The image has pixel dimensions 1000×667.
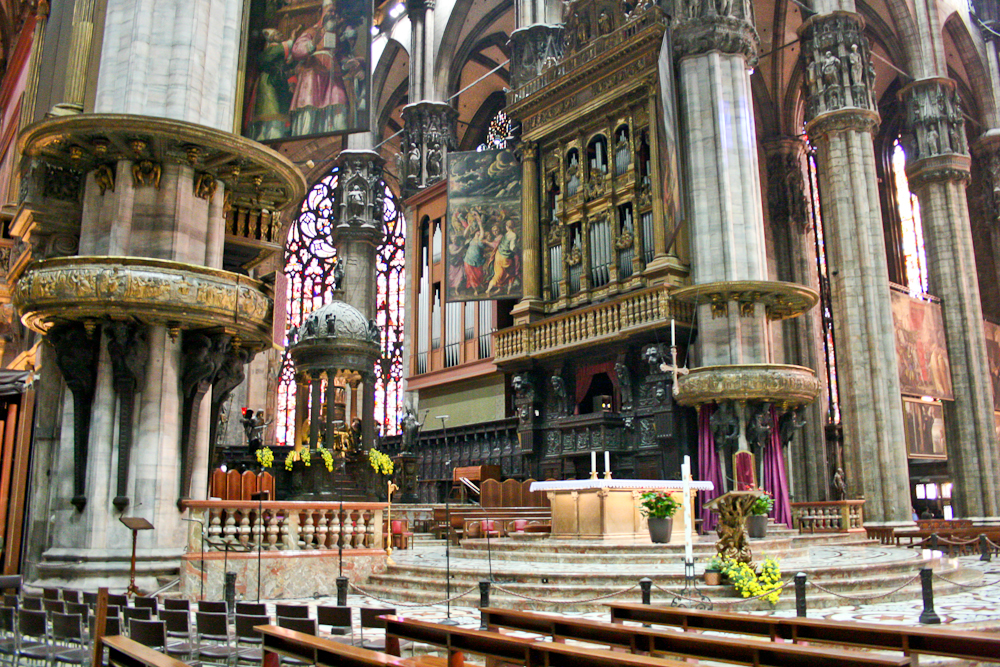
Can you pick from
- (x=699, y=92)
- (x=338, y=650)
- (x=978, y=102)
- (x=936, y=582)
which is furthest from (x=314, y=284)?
(x=338, y=650)

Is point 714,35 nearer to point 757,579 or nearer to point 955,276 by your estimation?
point 955,276

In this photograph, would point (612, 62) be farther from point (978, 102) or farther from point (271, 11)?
point (978, 102)

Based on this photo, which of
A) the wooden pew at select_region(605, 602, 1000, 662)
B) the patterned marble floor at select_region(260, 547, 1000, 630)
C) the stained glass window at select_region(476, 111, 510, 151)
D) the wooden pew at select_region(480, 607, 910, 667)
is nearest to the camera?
the wooden pew at select_region(480, 607, 910, 667)

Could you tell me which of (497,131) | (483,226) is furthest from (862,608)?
(497,131)

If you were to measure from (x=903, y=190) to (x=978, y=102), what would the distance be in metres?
4.69

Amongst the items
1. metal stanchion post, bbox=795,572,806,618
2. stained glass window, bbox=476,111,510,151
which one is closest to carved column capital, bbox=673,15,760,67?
metal stanchion post, bbox=795,572,806,618

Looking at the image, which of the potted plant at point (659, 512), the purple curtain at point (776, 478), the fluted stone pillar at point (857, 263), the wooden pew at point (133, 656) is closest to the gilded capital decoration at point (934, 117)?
the fluted stone pillar at point (857, 263)

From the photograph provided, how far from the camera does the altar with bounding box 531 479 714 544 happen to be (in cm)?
1229

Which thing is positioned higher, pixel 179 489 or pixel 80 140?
pixel 80 140

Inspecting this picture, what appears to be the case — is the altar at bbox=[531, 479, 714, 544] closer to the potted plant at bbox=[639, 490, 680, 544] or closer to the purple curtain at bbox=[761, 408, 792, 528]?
the potted plant at bbox=[639, 490, 680, 544]

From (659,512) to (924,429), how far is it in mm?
15758

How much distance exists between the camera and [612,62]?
66.7 feet

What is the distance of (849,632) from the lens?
4.65 metres

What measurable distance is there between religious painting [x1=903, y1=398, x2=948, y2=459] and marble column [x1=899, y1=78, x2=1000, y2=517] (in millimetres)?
757
